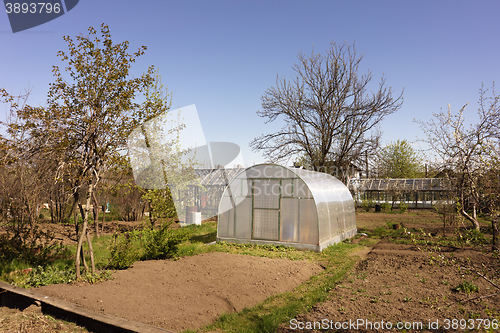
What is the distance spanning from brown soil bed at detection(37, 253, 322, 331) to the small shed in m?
2.43

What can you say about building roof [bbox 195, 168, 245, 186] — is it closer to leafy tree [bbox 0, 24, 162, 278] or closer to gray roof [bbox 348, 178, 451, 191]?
gray roof [bbox 348, 178, 451, 191]

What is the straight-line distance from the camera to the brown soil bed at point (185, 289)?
204 inches

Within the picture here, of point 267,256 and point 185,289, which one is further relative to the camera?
point 267,256

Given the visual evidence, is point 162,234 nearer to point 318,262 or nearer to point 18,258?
point 18,258

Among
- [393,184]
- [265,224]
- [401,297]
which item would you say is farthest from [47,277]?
[393,184]

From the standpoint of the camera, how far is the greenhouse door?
11.7 metres

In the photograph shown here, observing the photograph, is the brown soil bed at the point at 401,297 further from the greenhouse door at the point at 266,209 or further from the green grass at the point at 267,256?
the greenhouse door at the point at 266,209

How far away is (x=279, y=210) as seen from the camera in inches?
461

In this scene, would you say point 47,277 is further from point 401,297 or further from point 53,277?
point 401,297

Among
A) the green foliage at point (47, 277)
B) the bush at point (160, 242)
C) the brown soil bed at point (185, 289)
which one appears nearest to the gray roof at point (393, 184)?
the brown soil bed at point (185, 289)

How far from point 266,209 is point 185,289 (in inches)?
233

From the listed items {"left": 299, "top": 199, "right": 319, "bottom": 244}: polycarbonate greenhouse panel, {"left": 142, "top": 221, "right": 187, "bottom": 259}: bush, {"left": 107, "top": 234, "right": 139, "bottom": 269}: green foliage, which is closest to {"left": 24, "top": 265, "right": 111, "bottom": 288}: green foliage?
{"left": 107, "top": 234, "right": 139, "bottom": 269}: green foliage

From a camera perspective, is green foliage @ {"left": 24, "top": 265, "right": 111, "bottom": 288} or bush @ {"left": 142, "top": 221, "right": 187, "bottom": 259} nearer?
green foliage @ {"left": 24, "top": 265, "right": 111, "bottom": 288}

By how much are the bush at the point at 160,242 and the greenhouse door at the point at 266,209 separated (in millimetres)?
3697
